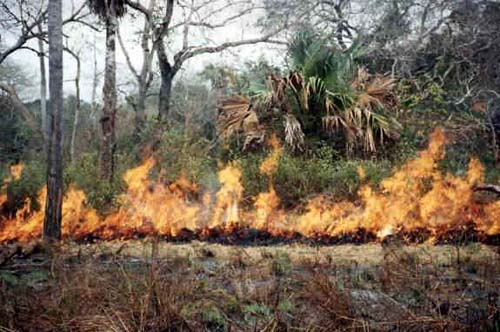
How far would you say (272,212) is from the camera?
7812 mm

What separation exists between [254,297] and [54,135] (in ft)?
12.2

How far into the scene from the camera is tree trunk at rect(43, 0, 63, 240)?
6.11 metres

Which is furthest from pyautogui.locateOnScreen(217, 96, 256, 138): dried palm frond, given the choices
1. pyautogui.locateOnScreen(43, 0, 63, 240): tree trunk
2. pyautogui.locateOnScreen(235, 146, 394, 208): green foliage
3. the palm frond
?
pyautogui.locateOnScreen(43, 0, 63, 240): tree trunk

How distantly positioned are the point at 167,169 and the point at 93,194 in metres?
1.71

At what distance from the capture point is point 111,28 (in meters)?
9.51

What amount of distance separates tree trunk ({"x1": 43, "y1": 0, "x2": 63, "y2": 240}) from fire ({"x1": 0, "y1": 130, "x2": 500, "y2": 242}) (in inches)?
33.5

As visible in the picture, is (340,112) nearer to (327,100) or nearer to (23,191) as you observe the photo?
(327,100)

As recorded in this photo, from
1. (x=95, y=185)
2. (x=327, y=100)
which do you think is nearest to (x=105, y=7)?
(x=95, y=185)

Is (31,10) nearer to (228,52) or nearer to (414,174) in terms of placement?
(228,52)

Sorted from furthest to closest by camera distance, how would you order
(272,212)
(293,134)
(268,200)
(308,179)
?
(293,134) → (308,179) → (268,200) → (272,212)

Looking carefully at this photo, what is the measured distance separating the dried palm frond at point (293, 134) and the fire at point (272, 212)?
5.14ft

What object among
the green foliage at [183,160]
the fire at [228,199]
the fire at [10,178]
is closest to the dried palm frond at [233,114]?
the green foliage at [183,160]

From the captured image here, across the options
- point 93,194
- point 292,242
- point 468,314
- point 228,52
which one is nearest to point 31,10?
point 228,52

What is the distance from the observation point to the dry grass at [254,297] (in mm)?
2896
